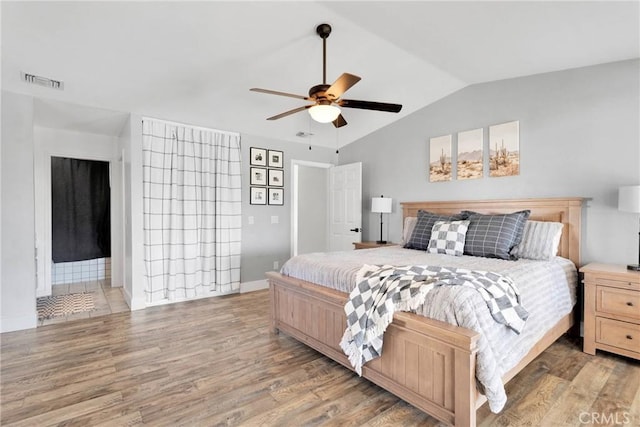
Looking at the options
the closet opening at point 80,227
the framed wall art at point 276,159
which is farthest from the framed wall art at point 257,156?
the closet opening at point 80,227

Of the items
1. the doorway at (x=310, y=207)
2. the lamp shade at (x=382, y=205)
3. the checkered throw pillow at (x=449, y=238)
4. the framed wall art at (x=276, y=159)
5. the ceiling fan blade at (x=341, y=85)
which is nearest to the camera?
the ceiling fan blade at (x=341, y=85)

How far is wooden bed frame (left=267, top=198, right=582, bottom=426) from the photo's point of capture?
1.59 meters

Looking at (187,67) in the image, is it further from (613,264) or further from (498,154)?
(613,264)

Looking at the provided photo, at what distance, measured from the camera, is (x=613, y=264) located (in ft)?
9.33

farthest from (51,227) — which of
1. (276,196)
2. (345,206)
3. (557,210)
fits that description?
(557,210)

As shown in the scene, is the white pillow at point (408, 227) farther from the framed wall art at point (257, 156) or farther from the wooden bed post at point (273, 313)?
the framed wall art at point (257, 156)

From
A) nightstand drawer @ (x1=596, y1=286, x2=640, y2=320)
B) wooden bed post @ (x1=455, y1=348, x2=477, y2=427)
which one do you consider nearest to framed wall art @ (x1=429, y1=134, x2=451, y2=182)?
nightstand drawer @ (x1=596, y1=286, x2=640, y2=320)

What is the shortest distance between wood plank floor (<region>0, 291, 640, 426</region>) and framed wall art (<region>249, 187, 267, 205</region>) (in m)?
2.14

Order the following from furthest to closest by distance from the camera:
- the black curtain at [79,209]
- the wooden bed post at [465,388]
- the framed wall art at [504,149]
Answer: the black curtain at [79,209]
the framed wall art at [504,149]
the wooden bed post at [465,388]

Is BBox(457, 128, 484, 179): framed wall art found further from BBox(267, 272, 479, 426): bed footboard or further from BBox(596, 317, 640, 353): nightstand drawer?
BBox(267, 272, 479, 426): bed footboard

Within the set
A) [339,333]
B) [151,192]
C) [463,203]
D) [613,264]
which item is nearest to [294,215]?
[151,192]

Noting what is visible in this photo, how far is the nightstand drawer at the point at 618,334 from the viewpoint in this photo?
2410mm

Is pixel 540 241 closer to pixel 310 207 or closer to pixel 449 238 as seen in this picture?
pixel 449 238

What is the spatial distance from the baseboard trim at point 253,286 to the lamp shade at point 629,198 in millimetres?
4283
